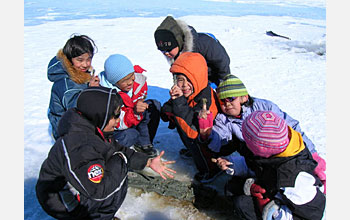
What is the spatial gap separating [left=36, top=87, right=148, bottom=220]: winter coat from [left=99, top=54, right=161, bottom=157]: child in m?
0.90

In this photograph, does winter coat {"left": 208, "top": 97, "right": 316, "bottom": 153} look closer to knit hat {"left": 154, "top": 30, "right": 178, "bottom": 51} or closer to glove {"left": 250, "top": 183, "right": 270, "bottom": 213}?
glove {"left": 250, "top": 183, "right": 270, "bottom": 213}

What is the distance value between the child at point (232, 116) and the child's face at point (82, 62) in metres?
1.36

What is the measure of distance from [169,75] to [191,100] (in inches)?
122

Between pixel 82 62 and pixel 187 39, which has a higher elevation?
pixel 187 39

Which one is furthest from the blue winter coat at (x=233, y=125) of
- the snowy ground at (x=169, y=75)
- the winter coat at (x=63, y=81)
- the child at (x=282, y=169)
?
the winter coat at (x=63, y=81)

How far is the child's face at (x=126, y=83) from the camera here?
2604mm

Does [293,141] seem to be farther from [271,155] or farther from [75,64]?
[75,64]

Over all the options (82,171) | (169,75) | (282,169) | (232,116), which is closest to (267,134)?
(282,169)

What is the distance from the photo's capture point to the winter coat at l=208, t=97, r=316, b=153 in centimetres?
219

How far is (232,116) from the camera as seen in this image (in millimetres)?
2293

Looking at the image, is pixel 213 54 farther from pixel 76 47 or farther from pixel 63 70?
pixel 63 70

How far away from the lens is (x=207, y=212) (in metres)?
2.15

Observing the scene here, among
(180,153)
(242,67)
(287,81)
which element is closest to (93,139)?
(180,153)

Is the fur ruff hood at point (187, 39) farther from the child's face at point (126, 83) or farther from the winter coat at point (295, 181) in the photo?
the winter coat at point (295, 181)
